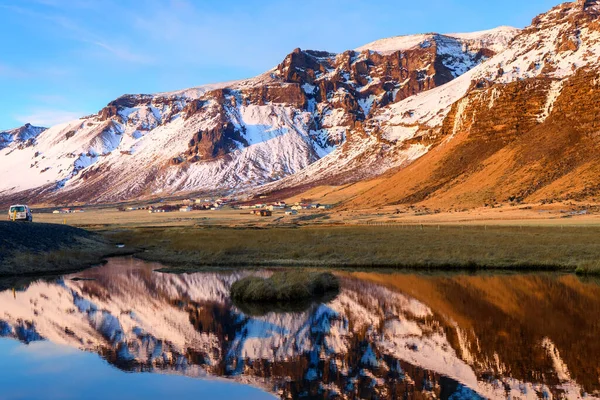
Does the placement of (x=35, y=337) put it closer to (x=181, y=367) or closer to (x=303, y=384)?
(x=181, y=367)

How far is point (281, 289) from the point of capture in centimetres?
3266

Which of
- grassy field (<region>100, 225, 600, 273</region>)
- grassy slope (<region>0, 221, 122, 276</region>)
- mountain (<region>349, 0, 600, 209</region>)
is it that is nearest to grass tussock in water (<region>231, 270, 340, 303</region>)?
grassy field (<region>100, 225, 600, 273</region>)

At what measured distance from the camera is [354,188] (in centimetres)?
16575

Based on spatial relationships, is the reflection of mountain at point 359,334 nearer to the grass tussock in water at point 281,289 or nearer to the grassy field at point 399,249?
the grass tussock in water at point 281,289

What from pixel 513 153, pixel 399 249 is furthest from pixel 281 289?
pixel 513 153

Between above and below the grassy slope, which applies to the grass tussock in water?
below

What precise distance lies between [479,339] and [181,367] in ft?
35.4

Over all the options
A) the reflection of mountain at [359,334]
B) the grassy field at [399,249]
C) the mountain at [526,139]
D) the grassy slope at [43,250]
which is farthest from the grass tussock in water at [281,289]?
the mountain at [526,139]

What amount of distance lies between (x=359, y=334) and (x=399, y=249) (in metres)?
27.6

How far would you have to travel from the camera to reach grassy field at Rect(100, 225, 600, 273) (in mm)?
45656

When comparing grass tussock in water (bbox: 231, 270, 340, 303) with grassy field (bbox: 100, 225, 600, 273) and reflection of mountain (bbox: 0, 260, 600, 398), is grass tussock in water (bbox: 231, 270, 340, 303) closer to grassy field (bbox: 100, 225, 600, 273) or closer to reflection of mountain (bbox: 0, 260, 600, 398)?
reflection of mountain (bbox: 0, 260, 600, 398)

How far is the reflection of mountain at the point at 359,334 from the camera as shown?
18109 millimetres

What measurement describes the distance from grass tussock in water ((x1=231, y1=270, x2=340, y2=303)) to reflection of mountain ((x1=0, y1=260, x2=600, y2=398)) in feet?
4.04

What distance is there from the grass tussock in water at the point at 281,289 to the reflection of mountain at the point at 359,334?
123cm
